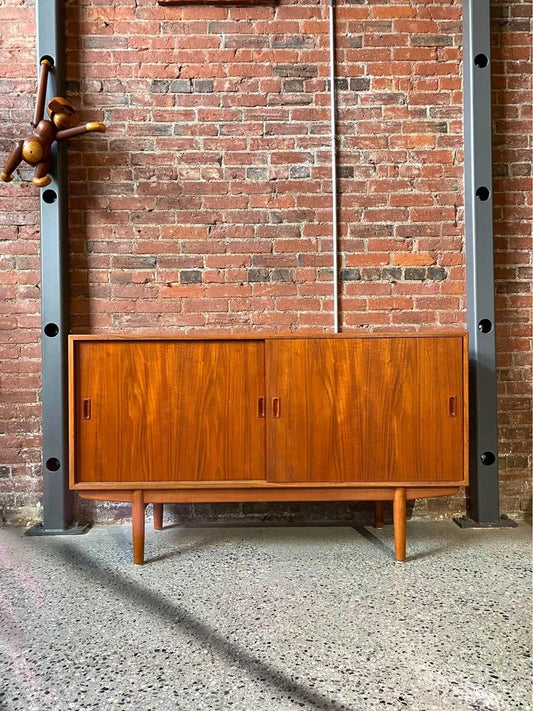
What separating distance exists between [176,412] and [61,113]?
1471mm

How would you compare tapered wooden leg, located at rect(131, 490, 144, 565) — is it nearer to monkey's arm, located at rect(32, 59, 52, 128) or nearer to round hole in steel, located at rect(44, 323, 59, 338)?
round hole in steel, located at rect(44, 323, 59, 338)

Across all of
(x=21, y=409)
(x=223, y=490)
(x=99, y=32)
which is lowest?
(x=223, y=490)

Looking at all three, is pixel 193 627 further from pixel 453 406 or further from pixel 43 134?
pixel 43 134

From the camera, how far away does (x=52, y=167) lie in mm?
2393

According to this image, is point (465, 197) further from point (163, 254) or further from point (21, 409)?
point (21, 409)

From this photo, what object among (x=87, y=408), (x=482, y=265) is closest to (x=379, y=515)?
(x=482, y=265)

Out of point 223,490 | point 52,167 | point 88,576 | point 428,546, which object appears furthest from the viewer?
point 52,167

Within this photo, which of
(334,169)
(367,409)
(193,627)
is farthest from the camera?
(334,169)

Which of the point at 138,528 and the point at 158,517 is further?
the point at 158,517

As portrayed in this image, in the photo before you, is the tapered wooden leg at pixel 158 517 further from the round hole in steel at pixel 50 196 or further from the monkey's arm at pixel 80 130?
the monkey's arm at pixel 80 130

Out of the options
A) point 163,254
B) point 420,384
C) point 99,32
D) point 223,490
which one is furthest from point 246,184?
point 223,490

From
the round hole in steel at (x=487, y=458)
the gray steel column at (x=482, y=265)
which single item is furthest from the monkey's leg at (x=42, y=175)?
the round hole in steel at (x=487, y=458)

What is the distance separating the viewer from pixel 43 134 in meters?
2.32

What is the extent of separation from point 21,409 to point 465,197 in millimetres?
2408
